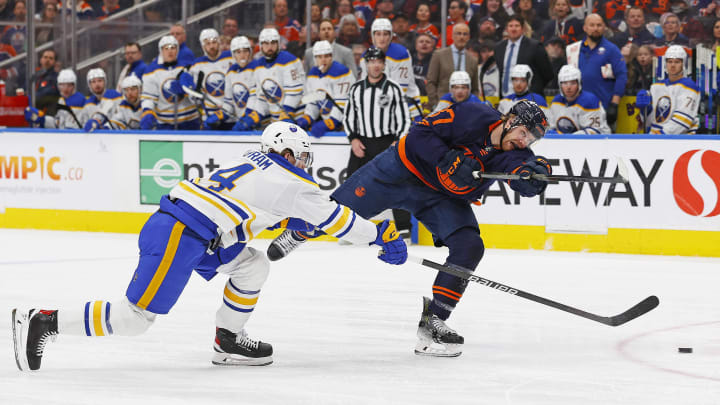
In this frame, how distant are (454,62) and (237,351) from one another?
17.1 feet

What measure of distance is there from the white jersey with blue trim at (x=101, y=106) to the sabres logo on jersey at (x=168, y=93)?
25.9 inches

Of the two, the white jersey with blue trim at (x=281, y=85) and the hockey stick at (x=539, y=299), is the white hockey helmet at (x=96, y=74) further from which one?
the hockey stick at (x=539, y=299)

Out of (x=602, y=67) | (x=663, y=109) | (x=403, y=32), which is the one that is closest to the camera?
(x=663, y=109)

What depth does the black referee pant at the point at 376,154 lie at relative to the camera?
329 inches

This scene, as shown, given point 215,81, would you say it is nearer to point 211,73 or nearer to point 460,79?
point 211,73

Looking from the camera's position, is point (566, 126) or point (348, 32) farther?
point (348, 32)

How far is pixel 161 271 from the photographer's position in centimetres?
380

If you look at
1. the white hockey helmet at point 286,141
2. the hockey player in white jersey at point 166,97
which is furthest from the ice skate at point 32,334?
the hockey player in white jersey at point 166,97

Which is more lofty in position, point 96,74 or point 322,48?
point 322,48

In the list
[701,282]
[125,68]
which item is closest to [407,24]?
[125,68]

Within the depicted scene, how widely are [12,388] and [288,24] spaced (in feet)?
22.6

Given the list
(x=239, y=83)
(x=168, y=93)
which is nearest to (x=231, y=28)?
(x=168, y=93)

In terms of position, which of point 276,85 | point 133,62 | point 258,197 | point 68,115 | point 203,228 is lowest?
point 203,228

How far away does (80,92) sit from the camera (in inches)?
430
